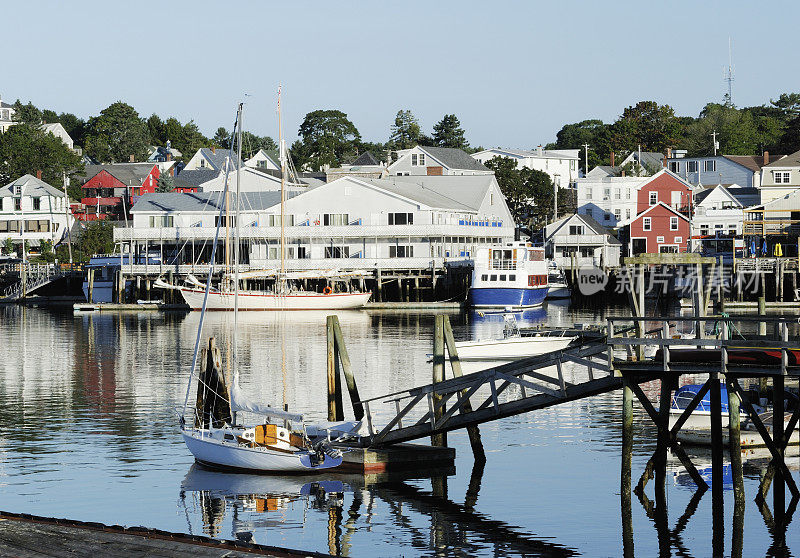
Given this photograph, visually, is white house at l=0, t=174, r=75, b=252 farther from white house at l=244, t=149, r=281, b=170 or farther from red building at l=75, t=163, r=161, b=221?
white house at l=244, t=149, r=281, b=170

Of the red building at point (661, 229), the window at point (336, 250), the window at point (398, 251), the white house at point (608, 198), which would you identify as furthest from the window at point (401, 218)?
the white house at point (608, 198)

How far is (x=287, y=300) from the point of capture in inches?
3765

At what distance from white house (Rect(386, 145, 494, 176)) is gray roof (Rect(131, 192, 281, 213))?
29.0m

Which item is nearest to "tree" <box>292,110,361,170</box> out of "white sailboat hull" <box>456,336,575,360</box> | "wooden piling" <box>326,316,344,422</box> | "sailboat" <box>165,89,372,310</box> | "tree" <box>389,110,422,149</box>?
"tree" <box>389,110,422,149</box>

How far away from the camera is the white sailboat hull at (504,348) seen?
52.7 meters

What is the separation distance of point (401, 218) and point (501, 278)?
51.7 feet

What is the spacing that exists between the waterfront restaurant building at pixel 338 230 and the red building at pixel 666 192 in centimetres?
1747

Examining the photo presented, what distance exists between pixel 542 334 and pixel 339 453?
1100 inches

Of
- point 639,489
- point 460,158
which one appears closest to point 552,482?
point 639,489

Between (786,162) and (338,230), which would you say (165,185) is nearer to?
(338,230)

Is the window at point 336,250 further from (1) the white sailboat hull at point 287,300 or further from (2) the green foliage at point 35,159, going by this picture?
(2) the green foliage at point 35,159

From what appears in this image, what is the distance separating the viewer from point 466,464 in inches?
1223

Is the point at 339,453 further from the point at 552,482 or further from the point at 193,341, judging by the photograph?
the point at 193,341

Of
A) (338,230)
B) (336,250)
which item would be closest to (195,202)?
(336,250)
